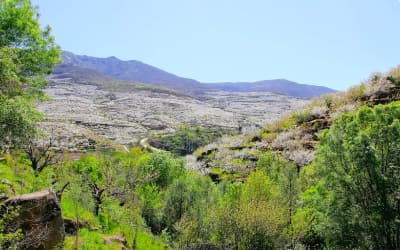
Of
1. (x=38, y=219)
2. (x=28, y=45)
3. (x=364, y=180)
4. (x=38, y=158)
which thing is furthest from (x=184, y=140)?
(x=38, y=219)

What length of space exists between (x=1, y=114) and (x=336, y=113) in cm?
6529

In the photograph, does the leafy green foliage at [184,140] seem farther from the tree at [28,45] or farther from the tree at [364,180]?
the tree at [364,180]

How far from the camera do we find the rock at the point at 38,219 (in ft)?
45.5

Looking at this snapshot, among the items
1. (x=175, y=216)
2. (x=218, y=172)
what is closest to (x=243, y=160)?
(x=218, y=172)

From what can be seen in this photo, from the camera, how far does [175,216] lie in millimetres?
51438

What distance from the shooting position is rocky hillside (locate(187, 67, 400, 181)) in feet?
212

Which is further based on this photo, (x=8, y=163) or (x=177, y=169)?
(x=177, y=169)

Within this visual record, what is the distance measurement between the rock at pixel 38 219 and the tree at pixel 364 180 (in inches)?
636

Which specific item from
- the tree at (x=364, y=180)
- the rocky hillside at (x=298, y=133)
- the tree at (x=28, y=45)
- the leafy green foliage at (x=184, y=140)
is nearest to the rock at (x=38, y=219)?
the tree at (x=28, y=45)

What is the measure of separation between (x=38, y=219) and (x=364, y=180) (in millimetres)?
17959

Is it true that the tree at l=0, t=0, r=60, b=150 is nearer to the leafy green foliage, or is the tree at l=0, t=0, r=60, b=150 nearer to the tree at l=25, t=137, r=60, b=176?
the tree at l=25, t=137, r=60, b=176

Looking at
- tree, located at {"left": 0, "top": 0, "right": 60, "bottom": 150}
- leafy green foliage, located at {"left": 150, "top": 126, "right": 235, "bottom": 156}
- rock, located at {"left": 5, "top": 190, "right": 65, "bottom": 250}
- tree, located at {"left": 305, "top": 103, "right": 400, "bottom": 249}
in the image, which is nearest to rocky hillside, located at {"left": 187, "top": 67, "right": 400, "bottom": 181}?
tree, located at {"left": 305, "top": 103, "right": 400, "bottom": 249}

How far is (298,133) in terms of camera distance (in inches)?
2844

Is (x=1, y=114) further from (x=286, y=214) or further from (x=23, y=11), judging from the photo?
(x=286, y=214)
